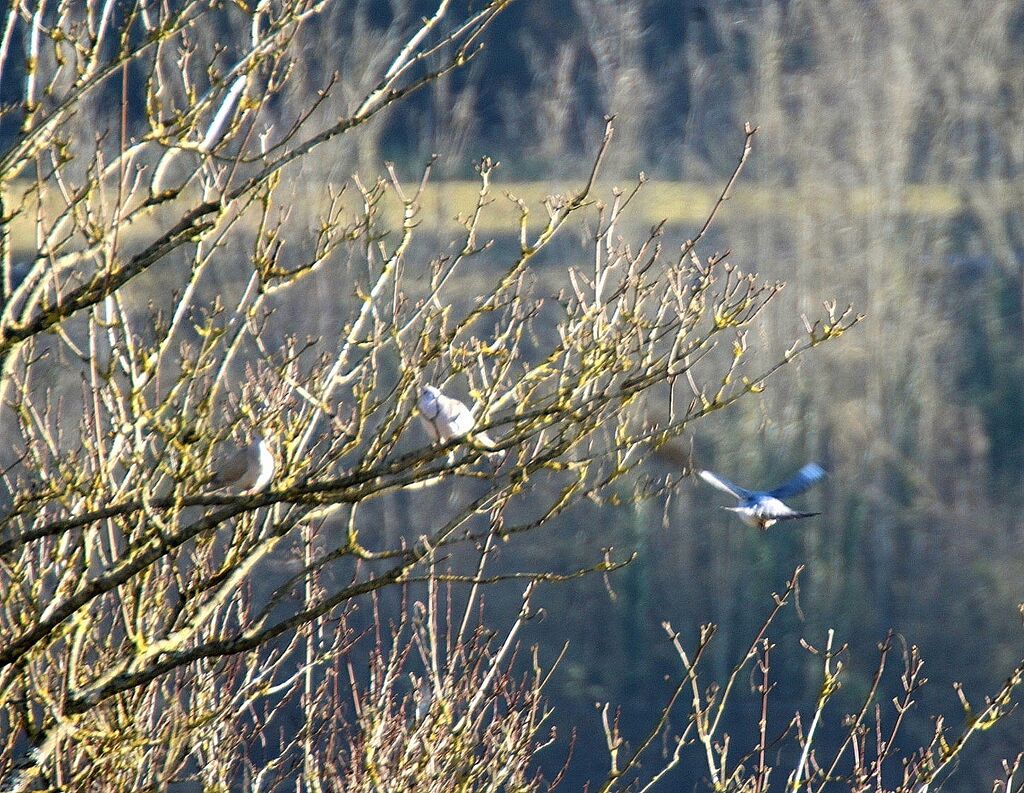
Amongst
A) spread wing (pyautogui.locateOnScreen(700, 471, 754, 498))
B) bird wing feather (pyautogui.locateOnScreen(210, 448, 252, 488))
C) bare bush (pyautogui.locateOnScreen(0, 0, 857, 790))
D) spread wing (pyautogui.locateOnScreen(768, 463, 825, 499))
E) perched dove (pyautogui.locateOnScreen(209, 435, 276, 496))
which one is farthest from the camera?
spread wing (pyautogui.locateOnScreen(768, 463, 825, 499))

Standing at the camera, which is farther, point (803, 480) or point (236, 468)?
point (803, 480)

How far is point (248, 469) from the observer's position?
17.6 feet

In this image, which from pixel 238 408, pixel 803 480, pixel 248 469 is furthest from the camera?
pixel 803 480

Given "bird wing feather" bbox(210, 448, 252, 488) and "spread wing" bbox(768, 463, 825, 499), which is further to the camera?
"spread wing" bbox(768, 463, 825, 499)

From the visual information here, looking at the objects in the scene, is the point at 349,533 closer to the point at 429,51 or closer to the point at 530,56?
the point at 429,51

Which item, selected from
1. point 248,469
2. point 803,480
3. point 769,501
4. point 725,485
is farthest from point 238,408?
point 769,501

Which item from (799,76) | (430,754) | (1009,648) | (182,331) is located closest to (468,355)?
(430,754)

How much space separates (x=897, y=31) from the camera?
23422mm

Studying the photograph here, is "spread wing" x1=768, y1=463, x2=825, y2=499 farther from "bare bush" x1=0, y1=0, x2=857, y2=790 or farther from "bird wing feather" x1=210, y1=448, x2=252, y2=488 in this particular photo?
"bird wing feather" x1=210, y1=448, x2=252, y2=488

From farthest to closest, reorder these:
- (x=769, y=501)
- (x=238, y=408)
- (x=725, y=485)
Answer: (x=769, y=501) < (x=725, y=485) < (x=238, y=408)

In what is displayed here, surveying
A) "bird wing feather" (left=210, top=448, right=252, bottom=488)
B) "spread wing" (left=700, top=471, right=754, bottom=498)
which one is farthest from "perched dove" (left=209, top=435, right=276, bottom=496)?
"spread wing" (left=700, top=471, right=754, bottom=498)

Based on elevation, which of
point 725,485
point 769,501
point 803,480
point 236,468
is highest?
point 236,468

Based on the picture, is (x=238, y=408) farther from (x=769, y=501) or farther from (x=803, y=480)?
(x=769, y=501)

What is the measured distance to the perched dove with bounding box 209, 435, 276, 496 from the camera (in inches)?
201
